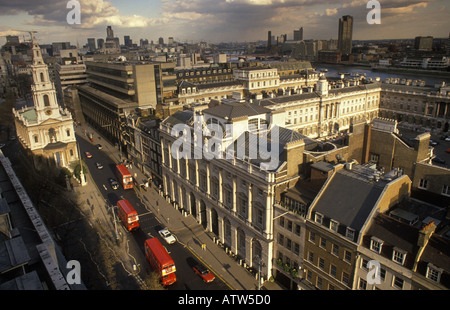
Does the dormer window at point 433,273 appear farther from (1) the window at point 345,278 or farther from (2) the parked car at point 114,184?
(2) the parked car at point 114,184

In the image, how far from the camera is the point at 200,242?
5469 centimetres

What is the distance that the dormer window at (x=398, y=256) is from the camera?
30375 mm

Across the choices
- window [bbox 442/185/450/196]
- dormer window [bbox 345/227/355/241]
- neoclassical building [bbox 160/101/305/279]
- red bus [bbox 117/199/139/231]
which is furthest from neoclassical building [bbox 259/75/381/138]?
dormer window [bbox 345/227/355/241]

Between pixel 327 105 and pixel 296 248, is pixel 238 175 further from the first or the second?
pixel 327 105

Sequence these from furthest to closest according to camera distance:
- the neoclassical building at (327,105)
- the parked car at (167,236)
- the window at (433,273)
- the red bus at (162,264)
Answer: the neoclassical building at (327,105), the parked car at (167,236), the red bus at (162,264), the window at (433,273)

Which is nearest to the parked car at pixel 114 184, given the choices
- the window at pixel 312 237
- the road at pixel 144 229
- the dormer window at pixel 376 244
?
the road at pixel 144 229

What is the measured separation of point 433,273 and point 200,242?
1379 inches

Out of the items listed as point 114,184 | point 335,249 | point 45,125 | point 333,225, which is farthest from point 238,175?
point 45,125

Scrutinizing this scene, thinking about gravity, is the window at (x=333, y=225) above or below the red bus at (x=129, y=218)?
above

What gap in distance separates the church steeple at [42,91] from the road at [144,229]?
1866 cm

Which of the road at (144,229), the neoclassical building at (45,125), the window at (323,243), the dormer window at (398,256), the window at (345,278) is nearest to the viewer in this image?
the dormer window at (398,256)

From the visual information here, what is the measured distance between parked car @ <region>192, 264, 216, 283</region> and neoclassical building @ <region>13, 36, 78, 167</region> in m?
51.5
